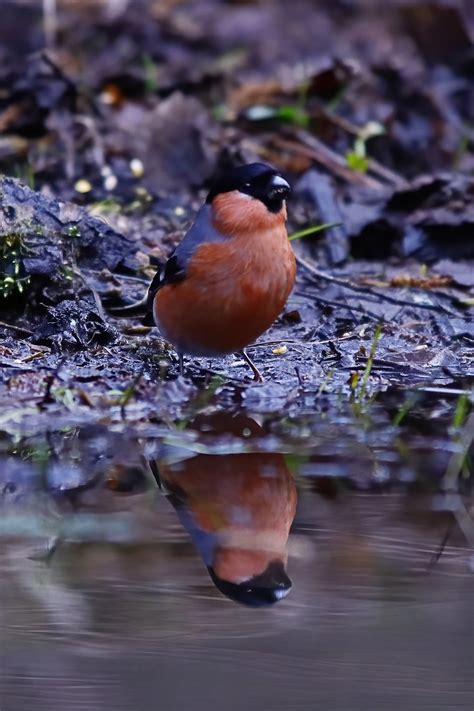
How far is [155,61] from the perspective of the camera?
9.65 m

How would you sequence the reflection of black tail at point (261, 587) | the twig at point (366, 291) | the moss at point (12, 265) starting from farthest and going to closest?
the twig at point (366, 291), the moss at point (12, 265), the reflection of black tail at point (261, 587)

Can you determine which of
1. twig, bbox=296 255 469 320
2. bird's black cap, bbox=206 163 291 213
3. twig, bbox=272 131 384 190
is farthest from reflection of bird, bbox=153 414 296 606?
twig, bbox=272 131 384 190

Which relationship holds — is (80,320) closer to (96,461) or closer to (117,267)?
(117,267)

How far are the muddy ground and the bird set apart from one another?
29 cm

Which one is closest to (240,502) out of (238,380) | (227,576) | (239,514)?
(239,514)

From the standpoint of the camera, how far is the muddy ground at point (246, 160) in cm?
493

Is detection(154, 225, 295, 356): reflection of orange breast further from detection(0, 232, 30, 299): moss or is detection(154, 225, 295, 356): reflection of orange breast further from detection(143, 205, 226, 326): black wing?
detection(0, 232, 30, 299): moss

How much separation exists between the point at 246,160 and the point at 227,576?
4.92 meters

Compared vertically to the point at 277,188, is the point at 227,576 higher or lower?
lower

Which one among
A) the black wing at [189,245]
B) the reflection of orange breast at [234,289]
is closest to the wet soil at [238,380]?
the reflection of orange breast at [234,289]

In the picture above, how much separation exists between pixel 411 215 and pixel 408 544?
13.8 feet

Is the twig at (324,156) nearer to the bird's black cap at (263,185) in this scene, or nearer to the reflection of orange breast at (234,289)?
the bird's black cap at (263,185)

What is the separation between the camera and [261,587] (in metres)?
3.24

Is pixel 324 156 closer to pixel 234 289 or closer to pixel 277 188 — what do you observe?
pixel 277 188
